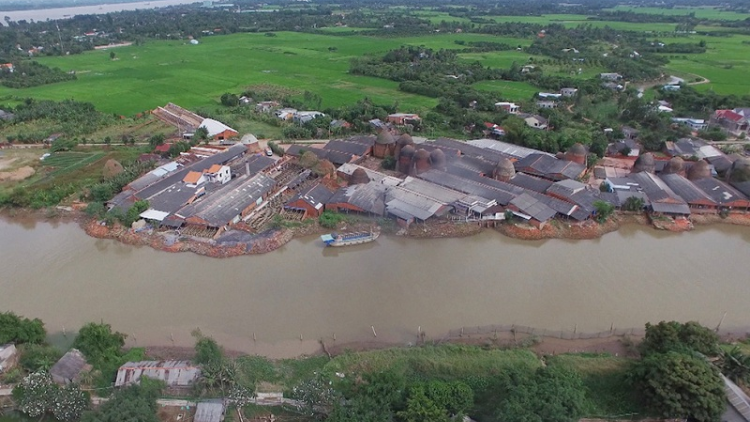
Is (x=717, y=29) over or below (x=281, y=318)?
over

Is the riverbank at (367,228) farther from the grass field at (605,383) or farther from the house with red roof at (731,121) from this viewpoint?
the house with red roof at (731,121)

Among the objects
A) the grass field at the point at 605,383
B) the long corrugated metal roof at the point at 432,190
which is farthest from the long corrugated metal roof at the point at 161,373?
the long corrugated metal roof at the point at 432,190

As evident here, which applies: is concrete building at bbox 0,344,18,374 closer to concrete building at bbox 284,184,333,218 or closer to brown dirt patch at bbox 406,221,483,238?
concrete building at bbox 284,184,333,218

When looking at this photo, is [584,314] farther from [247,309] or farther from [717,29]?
[717,29]

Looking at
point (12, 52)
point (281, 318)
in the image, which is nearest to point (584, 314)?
point (281, 318)

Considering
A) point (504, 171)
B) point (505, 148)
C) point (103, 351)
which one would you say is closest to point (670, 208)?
point (504, 171)

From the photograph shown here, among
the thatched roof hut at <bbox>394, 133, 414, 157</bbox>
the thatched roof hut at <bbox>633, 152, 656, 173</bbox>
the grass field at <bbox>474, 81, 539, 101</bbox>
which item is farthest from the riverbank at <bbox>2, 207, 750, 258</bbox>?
the grass field at <bbox>474, 81, 539, 101</bbox>

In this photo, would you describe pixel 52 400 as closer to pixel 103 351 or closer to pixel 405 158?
pixel 103 351
